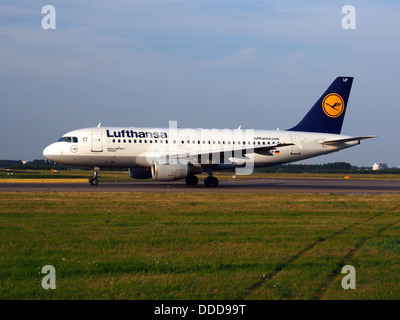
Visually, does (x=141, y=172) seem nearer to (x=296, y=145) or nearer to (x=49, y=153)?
(x=49, y=153)

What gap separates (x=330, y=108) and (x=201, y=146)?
11.1 metres

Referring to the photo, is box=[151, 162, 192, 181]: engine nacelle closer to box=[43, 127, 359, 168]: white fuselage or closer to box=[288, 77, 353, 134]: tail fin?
box=[43, 127, 359, 168]: white fuselage

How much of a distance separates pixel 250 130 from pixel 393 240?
25932 mm

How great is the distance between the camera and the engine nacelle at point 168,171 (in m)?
31.4

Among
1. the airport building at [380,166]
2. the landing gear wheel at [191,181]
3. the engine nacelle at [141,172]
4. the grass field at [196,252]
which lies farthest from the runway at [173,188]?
the airport building at [380,166]

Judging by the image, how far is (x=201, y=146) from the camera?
1417 inches

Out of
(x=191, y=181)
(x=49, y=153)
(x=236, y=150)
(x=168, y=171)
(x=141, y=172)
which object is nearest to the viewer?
(x=168, y=171)

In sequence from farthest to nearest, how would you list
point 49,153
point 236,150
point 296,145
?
point 296,145 → point 236,150 → point 49,153

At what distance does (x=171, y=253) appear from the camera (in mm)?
10500

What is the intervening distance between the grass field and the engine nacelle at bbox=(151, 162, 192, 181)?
1234cm

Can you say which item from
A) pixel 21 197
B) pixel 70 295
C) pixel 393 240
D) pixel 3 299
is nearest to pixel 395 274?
pixel 393 240

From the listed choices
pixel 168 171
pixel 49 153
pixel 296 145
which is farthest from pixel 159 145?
pixel 296 145

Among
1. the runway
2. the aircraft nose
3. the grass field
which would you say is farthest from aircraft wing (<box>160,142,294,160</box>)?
the grass field
